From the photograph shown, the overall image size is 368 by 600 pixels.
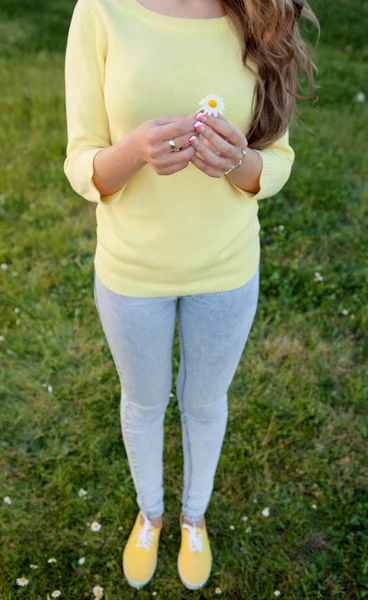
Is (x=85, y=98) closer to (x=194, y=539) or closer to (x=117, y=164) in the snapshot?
(x=117, y=164)

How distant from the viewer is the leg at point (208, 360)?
65.0 inches

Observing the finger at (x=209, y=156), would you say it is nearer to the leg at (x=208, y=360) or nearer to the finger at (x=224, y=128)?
the finger at (x=224, y=128)

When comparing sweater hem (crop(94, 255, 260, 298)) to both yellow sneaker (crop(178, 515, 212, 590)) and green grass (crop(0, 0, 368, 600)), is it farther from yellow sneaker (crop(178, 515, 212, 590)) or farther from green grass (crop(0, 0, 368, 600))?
yellow sneaker (crop(178, 515, 212, 590))

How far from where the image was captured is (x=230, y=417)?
2.79m

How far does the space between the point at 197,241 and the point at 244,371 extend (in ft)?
5.31

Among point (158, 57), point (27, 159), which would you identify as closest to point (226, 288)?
point (158, 57)

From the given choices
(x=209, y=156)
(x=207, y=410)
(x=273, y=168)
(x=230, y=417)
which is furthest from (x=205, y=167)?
(x=230, y=417)

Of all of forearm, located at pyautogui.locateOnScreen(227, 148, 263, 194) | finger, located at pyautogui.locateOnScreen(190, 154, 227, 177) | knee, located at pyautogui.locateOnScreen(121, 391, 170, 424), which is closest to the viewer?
finger, located at pyautogui.locateOnScreen(190, 154, 227, 177)

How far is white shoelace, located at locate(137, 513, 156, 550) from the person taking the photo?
7.29ft

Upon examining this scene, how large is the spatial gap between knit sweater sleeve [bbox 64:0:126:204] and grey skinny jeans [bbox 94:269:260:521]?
0.36 m

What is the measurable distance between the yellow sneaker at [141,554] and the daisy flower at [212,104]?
168 cm

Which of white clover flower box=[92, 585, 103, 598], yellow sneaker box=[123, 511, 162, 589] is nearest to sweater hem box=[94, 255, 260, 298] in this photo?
yellow sneaker box=[123, 511, 162, 589]

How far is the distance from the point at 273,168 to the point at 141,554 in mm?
1618

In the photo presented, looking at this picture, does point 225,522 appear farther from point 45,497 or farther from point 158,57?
point 158,57
